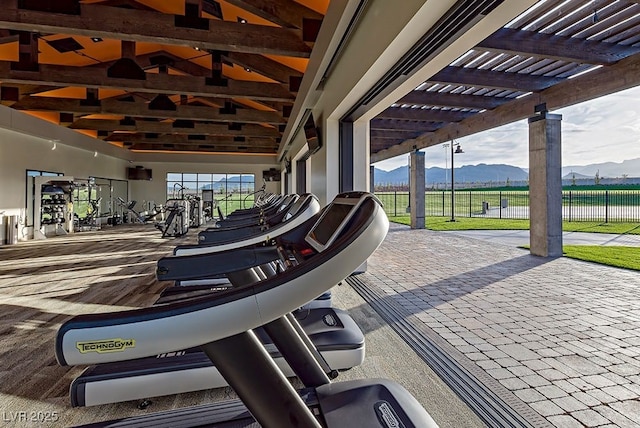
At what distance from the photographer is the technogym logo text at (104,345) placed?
718mm

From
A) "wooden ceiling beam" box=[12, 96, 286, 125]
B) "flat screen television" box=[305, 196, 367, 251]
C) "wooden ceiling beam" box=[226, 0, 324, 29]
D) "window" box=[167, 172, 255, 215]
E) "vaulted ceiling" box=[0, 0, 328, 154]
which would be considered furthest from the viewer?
"window" box=[167, 172, 255, 215]

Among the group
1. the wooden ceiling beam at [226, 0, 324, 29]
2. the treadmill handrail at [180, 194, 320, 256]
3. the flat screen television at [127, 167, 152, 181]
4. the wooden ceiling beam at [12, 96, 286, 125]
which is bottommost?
the treadmill handrail at [180, 194, 320, 256]

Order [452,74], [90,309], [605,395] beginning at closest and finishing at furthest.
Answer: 1. [605,395]
2. [90,309]
3. [452,74]

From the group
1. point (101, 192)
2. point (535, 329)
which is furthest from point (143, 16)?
point (101, 192)

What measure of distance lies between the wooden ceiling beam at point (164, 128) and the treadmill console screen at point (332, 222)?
8980mm

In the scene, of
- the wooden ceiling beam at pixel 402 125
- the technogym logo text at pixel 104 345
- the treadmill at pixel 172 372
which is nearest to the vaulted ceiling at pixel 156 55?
the wooden ceiling beam at pixel 402 125

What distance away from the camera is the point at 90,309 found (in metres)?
3.22

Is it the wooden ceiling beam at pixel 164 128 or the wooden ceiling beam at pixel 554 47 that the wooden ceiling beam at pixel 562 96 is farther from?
the wooden ceiling beam at pixel 164 128

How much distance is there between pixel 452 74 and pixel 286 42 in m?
2.38

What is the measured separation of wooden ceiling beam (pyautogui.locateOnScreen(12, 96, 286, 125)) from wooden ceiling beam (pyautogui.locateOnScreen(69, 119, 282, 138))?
5.66 feet

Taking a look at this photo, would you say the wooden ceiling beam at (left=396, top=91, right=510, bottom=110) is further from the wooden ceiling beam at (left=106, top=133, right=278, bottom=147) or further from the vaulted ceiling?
the wooden ceiling beam at (left=106, top=133, right=278, bottom=147)

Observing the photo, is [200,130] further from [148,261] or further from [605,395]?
[605,395]

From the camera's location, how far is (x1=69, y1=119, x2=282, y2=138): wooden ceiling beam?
9273mm

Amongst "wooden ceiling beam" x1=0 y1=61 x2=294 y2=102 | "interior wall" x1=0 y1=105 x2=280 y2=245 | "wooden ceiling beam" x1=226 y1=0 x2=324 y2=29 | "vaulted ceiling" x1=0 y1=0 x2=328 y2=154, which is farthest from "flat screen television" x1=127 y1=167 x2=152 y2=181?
"wooden ceiling beam" x1=226 y1=0 x2=324 y2=29
